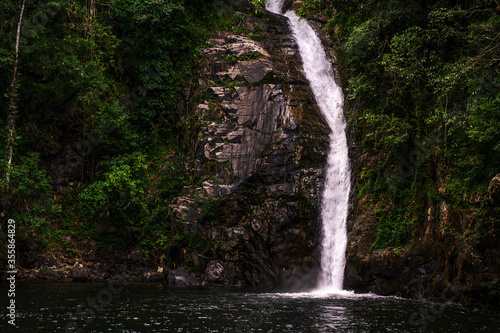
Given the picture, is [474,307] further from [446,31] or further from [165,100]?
[165,100]

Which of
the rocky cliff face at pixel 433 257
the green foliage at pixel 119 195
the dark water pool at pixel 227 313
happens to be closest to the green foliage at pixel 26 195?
the green foliage at pixel 119 195

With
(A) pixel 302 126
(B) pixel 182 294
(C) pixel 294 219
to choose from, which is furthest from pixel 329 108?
(B) pixel 182 294

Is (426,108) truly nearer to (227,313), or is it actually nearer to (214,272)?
(227,313)

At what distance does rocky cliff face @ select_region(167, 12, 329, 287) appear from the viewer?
65.4 ft

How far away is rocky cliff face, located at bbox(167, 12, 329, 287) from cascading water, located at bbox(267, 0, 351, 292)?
21.9 inches

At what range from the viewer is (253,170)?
71.7ft

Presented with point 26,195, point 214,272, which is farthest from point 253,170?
point 26,195

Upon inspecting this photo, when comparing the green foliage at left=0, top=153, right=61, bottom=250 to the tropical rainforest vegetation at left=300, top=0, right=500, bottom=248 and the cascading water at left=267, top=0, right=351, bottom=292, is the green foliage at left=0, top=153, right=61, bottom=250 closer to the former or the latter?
the cascading water at left=267, top=0, right=351, bottom=292

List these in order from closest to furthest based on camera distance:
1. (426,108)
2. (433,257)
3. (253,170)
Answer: (433,257)
(426,108)
(253,170)

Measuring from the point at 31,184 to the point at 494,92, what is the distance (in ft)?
63.4

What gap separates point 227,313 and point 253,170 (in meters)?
11.0

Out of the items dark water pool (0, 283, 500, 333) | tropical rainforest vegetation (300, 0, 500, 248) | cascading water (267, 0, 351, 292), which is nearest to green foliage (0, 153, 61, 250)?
dark water pool (0, 283, 500, 333)

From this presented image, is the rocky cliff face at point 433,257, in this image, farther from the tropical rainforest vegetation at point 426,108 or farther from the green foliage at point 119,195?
the green foliage at point 119,195

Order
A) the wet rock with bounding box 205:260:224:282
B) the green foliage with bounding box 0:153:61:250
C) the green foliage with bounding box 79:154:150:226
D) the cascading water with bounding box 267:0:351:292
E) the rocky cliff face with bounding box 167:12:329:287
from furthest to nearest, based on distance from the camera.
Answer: the green foliage with bounding box 79:154:150:226, the rocky cliff face with bounding box 167:12:329:287, the wet rock with bounding box 205:260:224:282, the cascading water with bounding box 267:0:351:292, the green foliage with bounding box 0:153:61:250
